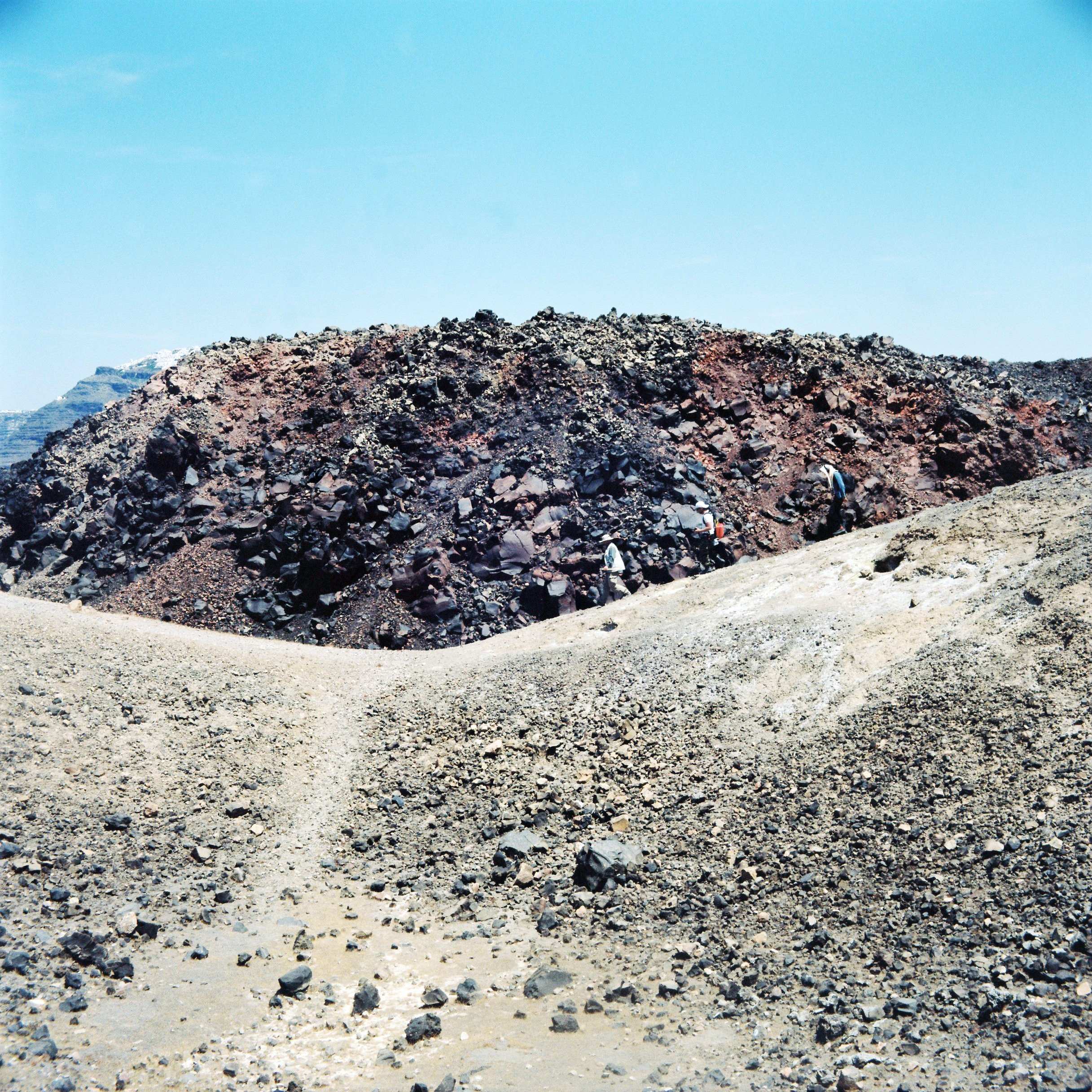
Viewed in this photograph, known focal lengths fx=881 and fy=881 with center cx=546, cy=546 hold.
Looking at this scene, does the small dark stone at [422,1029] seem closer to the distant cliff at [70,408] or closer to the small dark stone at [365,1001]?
the small dark stone at [365,1001]

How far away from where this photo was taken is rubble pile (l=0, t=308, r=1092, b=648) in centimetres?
1791

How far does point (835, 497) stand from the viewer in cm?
1816

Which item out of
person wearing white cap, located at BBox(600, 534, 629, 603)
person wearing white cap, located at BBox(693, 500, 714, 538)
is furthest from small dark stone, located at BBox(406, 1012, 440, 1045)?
person wearing white cap, located at BBox(693, 500, 714, 538)

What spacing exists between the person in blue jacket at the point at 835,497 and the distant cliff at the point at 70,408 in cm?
7619

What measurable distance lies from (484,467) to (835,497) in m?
7.69

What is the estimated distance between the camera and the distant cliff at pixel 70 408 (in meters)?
86.1

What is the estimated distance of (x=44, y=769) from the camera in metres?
9.17

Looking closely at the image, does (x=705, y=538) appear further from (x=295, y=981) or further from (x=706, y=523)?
(x=295, y=981)

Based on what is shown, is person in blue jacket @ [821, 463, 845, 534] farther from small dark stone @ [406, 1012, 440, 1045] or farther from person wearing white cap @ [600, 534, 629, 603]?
small dark stone @ [406, 1012, 440, 1045]

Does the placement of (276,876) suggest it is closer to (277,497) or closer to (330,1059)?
(330,1059)

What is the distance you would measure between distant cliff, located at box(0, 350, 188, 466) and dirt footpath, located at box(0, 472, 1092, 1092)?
79644 mm

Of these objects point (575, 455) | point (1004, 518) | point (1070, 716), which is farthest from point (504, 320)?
point (1070, 716)

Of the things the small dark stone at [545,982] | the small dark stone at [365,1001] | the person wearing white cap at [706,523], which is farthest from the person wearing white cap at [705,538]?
the small dark stone at [365,1001]

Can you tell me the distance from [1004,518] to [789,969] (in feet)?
23.4
